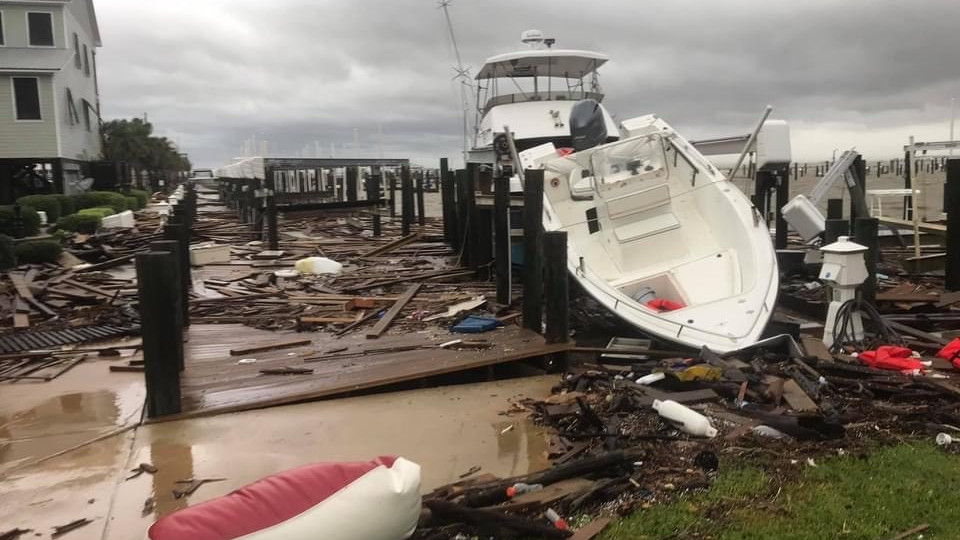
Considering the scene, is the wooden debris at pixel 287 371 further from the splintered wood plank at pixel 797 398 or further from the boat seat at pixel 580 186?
the boat seat at pixel 580 186

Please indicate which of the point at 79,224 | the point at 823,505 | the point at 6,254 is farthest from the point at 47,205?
the point at 823,505

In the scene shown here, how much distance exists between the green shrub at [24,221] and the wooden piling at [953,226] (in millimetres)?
18317

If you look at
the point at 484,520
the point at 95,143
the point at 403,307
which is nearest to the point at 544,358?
the point at 403,307

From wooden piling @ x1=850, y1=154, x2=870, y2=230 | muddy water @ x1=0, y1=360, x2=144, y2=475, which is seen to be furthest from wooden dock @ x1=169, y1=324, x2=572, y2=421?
wooden piling @ x1=850, y1=154, x2=870, y2=230

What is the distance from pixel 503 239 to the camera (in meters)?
10.4

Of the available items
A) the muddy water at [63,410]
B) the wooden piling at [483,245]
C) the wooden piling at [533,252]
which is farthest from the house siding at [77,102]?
the wooden piling at [533,252]

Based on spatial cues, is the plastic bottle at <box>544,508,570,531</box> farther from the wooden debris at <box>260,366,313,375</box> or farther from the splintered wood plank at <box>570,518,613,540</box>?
the wooden debris at <box>260,366,313,375</box>

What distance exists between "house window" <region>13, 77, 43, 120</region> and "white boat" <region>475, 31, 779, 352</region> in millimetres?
22557

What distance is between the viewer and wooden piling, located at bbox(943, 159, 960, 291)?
10455 mm

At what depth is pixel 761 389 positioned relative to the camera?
5.95 meters

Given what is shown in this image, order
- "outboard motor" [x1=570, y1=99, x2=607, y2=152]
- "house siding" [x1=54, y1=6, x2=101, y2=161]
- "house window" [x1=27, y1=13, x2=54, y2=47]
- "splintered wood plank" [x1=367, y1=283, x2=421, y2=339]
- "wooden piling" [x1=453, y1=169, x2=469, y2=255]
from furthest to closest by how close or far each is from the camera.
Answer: "house siding" [x1=54, y1=6, x2=101, y2=161], "house window" [x1=27, y1=13, x2=54, y2=47], "wooden piling" [x1=453, y1=169, x2=469, y2=255], "outboard motor" [x1=570, y1=99, x2=607, y2=152], "splintered wood plank" [x1=367, y1=283, x2=421, y2=339]

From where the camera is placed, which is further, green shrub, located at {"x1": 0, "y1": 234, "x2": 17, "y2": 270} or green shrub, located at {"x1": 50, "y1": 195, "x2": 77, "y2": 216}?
green shrub, located at {"x1": 50, "y1": 195, "x2": 77, "y2": 216}

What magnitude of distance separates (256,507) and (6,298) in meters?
9.61

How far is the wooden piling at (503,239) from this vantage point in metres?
10.3
